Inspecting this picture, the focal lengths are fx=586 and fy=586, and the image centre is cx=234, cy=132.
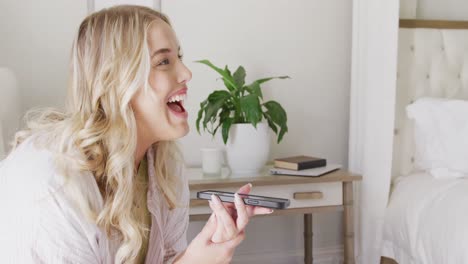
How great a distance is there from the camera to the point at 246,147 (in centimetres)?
229

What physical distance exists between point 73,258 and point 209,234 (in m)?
0.30

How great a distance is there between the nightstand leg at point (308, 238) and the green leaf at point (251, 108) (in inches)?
24.8

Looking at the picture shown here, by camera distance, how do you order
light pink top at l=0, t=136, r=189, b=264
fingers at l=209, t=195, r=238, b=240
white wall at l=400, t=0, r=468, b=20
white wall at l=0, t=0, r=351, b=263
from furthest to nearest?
white wall at l=400, t=0, r=468, b=20
white wall at l=0, t=0, r=351, b=263
fingers at l=209, t=195, r=238, b=240
light pink top at l=0, t=136, r=189, b=264

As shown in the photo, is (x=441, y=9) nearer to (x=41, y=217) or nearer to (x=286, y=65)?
(x=286, y=65)

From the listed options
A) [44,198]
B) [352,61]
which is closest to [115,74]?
[44,198]

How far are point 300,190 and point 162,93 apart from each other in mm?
1093

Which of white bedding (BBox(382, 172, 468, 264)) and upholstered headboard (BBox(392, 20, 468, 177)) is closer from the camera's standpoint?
white bedding (BBox(382, 172, 468, 264))

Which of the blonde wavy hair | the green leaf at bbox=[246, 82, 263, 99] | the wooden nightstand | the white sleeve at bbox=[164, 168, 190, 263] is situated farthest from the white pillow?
the blonde wavy hair

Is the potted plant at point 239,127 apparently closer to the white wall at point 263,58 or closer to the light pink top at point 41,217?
the white wall at point 263,58

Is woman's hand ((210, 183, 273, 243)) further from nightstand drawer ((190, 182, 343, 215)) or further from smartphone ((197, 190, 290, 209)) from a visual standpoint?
nightstand drawer ((190, 182, 343, 215))

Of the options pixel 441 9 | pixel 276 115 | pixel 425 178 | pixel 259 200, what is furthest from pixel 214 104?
pixel 441 9

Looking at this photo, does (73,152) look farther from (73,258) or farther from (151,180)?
(151,180)

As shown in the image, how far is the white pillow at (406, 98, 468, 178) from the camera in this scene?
2352 mm

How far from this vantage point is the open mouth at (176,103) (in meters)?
1.30
